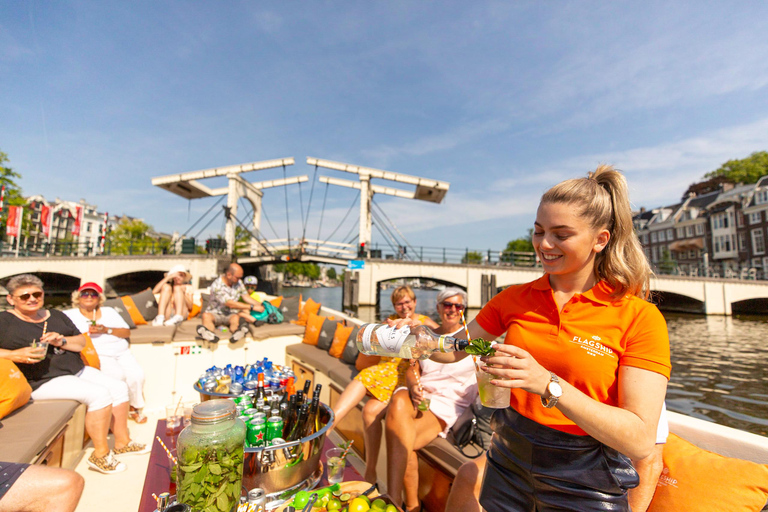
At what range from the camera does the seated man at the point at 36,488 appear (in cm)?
137

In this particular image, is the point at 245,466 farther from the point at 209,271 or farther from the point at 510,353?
the point at 209,271

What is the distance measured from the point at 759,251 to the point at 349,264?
30.3 m

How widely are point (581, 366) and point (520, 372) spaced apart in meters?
0.24

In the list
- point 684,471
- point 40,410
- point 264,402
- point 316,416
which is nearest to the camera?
point 684,471

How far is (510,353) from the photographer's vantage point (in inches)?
33.5

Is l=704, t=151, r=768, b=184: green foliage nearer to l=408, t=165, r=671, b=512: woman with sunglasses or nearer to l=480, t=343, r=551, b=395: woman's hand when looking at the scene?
l=408, t=165, r=671, b=512: woman with sunglasses

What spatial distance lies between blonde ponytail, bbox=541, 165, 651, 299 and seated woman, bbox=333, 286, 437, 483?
140cm

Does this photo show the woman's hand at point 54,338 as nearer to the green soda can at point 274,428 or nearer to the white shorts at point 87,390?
the white shorts at point 87,390

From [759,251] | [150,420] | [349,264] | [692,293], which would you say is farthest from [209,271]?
[759,251]

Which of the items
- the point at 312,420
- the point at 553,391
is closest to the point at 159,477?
the point at 312,420

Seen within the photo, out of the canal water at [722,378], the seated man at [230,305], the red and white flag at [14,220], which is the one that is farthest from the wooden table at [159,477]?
the red and white flag at [14,220]

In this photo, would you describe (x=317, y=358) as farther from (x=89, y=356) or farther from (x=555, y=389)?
(x=555, y=389)

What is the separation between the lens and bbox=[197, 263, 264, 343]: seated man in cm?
488

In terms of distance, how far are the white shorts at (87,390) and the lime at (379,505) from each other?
2400mm
